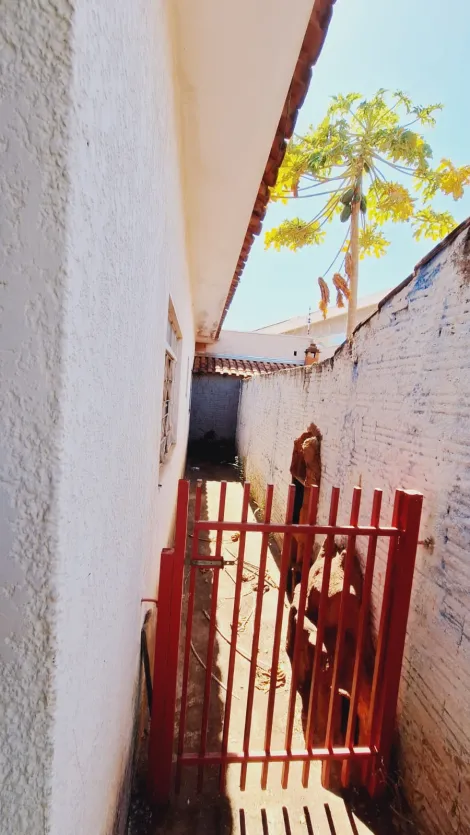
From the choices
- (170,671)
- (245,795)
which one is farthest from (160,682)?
(245,795)

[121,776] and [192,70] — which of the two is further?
[192,70]

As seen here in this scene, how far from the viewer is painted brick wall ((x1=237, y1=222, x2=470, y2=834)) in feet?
6.11

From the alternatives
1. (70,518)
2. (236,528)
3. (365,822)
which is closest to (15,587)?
(70,518)

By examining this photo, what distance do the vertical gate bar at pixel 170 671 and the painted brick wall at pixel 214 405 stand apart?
1194 cm

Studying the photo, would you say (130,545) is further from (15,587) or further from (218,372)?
(218,372)

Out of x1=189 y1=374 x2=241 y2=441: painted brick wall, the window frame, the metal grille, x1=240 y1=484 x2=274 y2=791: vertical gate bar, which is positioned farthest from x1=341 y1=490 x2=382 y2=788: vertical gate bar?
x1=189 y1=374 x2=241 y2=441: painted brick wall

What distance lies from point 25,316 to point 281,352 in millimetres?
13906

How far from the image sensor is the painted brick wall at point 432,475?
1863mm

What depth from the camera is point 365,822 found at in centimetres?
209

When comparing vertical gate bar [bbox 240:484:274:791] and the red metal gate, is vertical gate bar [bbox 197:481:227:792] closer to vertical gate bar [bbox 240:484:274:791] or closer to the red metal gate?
the red metal gate

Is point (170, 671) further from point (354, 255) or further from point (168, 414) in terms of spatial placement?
point (354, 255)

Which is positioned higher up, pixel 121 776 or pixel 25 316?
pixel 25 316

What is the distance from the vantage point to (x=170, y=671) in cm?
196

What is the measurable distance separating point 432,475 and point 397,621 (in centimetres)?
86
